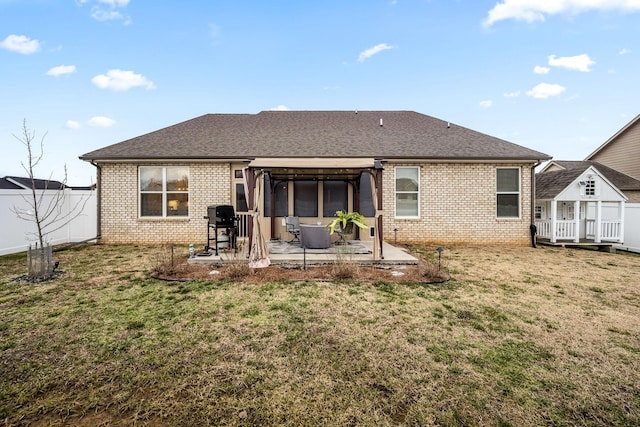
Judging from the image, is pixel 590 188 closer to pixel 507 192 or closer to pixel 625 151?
pixel 507 192

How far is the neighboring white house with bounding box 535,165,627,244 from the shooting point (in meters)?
10.8

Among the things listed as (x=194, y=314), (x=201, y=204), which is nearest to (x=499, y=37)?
(x=201, y=204)

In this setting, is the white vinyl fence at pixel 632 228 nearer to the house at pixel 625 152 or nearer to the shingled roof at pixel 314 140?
the shingled roof at pixel 314 140

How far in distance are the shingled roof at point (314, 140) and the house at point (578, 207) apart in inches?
57.3

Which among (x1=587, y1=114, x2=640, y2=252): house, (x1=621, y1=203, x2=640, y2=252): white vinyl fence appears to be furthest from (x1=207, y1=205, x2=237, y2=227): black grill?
(x1=587, y1=114, x2=640, y2=252): house

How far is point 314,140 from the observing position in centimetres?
1244

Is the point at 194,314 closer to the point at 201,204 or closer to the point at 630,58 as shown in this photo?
the point at 201,204

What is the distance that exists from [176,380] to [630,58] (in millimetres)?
22157

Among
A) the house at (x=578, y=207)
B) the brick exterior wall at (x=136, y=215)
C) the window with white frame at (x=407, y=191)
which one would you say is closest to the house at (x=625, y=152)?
the house at (x=578, y=207)

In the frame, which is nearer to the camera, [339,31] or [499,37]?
[499,37]

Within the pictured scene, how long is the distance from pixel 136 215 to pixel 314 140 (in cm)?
790

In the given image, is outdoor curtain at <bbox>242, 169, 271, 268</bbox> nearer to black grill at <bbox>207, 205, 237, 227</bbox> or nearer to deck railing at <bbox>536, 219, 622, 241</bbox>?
black grill at <bbox>207, 205, 237, 227</bbox>

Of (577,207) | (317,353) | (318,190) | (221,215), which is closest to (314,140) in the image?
(318,190)

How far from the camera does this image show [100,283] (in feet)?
20.0
